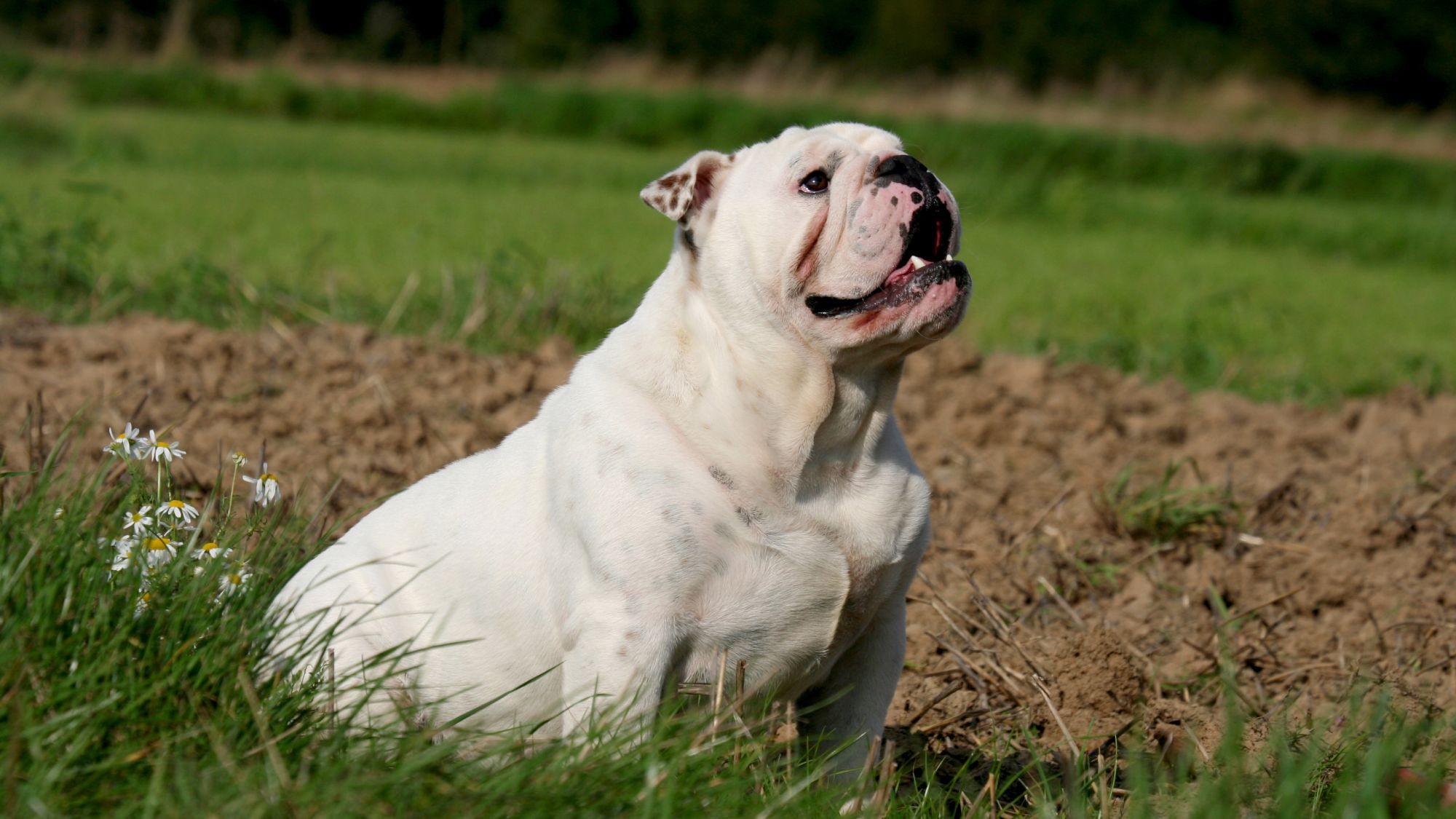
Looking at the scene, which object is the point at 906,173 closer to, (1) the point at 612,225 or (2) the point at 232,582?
(2) the point at 232,582

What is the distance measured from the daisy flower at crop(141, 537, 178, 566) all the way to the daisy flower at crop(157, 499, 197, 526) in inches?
3.0

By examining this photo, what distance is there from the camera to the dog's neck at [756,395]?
9.05 feet

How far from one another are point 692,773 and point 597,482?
0.70 metres

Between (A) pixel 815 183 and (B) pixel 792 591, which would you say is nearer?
(B) pixel 792 591

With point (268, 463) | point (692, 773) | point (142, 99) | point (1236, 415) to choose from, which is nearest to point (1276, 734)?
point (692, 773)

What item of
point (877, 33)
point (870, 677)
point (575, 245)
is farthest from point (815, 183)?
point (877, 33)

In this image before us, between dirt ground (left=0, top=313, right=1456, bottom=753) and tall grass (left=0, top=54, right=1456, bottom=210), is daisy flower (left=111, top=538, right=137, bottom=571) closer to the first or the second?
dirt ground (left=0, top=313, right=1456, bottom=753)

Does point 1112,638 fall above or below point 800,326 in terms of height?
below

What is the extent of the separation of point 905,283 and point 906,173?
0.23 meters

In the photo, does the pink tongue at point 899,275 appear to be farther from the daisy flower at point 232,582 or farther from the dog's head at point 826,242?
the daisy flower at point 232,582

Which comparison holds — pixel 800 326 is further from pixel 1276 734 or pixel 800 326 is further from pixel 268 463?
pixel 268 463

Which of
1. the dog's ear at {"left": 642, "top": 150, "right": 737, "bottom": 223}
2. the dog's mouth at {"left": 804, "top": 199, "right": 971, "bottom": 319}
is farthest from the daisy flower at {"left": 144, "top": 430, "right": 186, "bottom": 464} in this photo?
the dog's mouth at {"left": 804, "top": 199, "right": 971, "bottom": 319}

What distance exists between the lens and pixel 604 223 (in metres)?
11.4

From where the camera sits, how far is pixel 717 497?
105 inches
